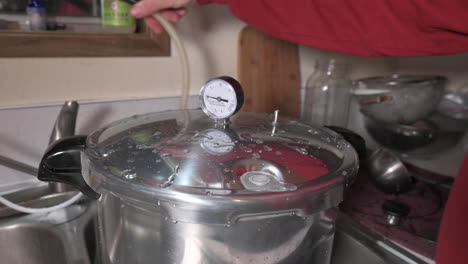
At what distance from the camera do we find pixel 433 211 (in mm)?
840

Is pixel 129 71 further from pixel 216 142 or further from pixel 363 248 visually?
pixel 363 248

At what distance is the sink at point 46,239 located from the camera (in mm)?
696

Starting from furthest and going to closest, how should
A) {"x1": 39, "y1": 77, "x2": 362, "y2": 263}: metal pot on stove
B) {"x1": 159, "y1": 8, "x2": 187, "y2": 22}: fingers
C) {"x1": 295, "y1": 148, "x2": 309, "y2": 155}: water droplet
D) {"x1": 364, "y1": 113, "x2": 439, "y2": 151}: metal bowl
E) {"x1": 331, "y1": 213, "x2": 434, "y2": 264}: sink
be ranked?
{"x1": 364, "y1": 113, "x2": 439, "y2": 151}: metal bowl, {"x1": 159, "y1": 8, "x2": 187, "y2": 22}: fingers, {"x1": 331, "y1": 213, "x2": 434, "y2": 264}: sink, {"x1": 295, "y1": 148, "x2": 309, "y2": 155}: water droplet, {"x1": 39, "y1": 77, "x2": 362, "y2": 263}: metal pot on stove

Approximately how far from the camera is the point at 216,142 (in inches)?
19.3

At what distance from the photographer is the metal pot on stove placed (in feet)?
1.28

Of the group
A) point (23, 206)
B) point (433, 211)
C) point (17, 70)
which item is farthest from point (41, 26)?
point (433, 211)

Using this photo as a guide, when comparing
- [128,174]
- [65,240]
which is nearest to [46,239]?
[65,240]

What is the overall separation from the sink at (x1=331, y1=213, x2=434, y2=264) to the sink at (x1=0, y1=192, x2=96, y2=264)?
0.54 m

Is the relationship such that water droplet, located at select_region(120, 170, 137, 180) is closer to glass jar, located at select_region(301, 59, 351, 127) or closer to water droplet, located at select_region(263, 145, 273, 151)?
water droplet, located at select_region(263, 145, 273, 151)

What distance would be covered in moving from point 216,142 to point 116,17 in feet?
1.82

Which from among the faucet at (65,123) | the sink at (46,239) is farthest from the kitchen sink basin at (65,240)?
the faucet at (65,123)

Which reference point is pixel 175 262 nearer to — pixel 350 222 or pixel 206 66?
pixel 350 222

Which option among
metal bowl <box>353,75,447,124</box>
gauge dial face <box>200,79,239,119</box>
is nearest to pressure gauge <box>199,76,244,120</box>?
gauge dial face <box>200,79,239,119</box>

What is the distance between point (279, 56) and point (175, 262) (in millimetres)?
860
